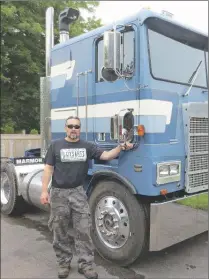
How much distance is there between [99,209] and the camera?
3.83m

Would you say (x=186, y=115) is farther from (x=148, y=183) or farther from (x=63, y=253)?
(x=63, y=253)

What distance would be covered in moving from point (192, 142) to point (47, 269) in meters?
2.15

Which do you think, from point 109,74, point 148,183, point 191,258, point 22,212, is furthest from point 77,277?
point 22,212

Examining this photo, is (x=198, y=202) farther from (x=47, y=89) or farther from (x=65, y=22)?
(x=65, y=22)

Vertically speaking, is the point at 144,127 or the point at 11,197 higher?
the point at 144,127

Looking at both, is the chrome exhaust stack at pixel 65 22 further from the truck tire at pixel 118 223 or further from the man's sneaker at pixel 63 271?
the man's sneaker at pixel 63 271

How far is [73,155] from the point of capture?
333cm

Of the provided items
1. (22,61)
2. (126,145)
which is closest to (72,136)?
(126,145)

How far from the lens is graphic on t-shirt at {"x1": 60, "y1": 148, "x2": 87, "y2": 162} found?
10.8 feet

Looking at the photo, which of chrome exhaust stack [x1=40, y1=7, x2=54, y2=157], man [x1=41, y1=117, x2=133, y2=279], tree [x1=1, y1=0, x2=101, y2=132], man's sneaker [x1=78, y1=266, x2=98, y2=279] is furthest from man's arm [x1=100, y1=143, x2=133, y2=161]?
chrome exhaust stack [x1=40, y1=7, x2=54, y2=157]

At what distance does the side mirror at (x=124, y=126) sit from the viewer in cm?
349

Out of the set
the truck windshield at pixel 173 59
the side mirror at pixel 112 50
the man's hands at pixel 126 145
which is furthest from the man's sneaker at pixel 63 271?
the truck windshield at pixel 173 59

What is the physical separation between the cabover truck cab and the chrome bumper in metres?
0.01

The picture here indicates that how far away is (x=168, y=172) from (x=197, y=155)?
52cm
